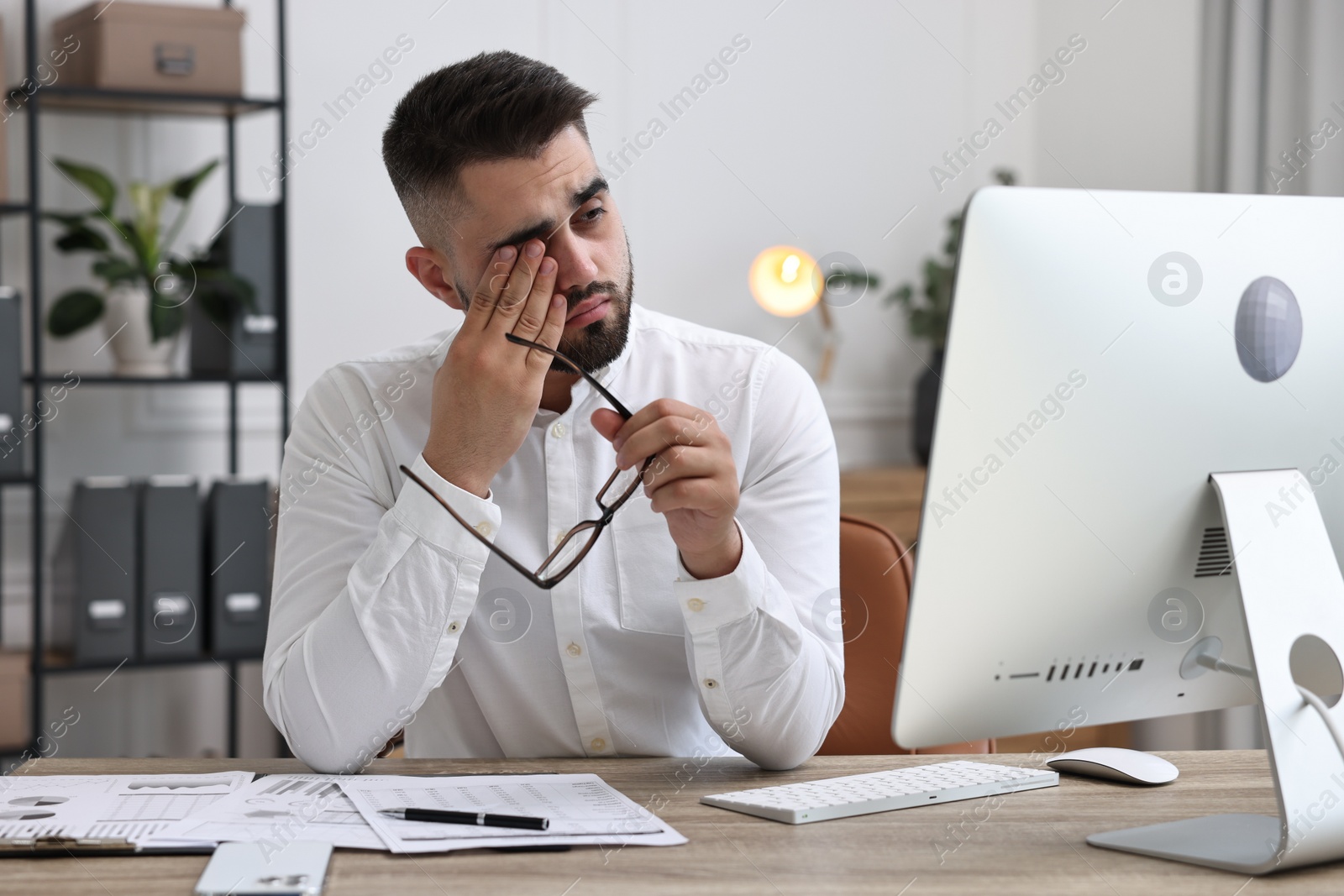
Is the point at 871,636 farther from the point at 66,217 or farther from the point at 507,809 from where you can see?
the point at 66,217

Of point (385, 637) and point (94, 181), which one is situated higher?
point (94, 181)

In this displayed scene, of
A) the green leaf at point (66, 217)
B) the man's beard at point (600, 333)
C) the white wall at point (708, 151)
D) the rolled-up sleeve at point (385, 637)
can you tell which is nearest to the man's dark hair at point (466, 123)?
the man's beard at point (600, 333)

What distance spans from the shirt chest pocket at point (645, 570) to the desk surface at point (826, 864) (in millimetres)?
346

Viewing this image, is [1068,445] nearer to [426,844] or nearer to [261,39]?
[426,844]

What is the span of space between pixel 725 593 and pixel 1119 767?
0.37m

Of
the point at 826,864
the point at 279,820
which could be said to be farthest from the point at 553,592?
the point at 826,864

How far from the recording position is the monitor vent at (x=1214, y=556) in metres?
0.81

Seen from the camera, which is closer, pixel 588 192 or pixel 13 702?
pixel 588 192

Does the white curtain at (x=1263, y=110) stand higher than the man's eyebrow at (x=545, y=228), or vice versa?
the white curtain at (x=1263, y=110)

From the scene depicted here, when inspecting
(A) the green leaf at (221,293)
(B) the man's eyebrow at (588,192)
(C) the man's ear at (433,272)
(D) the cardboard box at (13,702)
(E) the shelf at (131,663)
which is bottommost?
(D) the cardboard box at (13,702)

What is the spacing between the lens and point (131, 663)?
2.46m

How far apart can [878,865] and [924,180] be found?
9.51ft

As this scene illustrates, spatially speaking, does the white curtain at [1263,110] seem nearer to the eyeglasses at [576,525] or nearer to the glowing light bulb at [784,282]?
the glowing light bulb at [784,282]

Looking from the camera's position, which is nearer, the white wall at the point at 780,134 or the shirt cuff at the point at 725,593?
the shirt cuff at the point at 725,593
